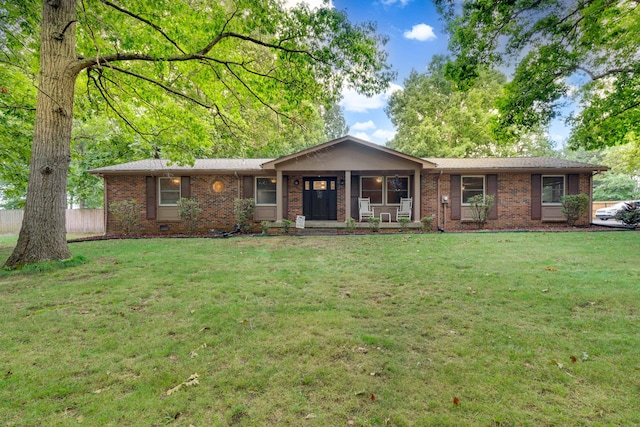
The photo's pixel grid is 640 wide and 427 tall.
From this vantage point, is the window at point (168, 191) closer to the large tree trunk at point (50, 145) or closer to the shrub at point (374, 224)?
the large tree trunk at point (50, 145)

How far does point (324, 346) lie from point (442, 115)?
2542 cm

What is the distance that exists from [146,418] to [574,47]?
1232cm

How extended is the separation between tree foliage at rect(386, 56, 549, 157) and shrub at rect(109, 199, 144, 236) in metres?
18.7

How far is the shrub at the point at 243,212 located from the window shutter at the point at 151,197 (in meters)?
3.65

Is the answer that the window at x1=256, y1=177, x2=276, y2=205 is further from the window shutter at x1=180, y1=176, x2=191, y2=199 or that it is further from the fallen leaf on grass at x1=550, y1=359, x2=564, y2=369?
the fallen leaf on grass at x1=550, y1=359, x2=564, y2=369

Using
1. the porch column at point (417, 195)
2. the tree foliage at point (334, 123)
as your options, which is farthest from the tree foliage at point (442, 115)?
the porch column at point (417, 195)

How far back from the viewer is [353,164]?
1223 centimetres

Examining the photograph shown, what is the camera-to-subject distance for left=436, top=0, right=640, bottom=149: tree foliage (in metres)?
7.00

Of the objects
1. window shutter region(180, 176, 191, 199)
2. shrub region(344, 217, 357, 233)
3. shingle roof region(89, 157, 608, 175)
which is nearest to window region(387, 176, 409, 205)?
shingle roof region(89, 157, 608, 175)

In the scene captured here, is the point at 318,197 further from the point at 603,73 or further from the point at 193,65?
the point at 603,73

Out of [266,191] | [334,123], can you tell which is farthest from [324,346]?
[334,123]

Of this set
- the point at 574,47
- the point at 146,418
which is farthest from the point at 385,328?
the point at 574,47

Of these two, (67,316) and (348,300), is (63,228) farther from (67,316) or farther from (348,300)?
(348,300)

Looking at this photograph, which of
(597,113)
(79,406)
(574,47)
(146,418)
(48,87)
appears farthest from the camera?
(597,113)
